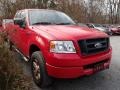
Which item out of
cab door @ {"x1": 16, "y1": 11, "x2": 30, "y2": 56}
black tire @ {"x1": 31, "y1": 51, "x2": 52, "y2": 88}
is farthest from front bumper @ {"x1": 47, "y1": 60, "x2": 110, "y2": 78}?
cab door @ {"x1": 16, "y1": 11, "x2": 30, "y2": 56}

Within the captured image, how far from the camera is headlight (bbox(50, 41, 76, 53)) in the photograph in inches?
171

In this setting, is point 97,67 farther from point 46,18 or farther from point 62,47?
point 46,18

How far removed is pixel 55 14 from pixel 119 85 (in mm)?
2681

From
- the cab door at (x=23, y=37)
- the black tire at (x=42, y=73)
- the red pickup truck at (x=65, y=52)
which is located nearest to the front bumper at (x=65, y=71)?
the red pickup truck at (x=65, y=52)

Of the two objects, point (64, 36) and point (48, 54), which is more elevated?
point (64, 36)

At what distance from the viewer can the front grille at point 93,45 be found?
4441 mm

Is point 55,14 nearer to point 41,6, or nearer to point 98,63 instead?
point 98,63

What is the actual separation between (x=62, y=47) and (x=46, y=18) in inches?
74.8

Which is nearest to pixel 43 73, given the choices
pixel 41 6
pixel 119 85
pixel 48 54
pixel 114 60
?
pixel 48 54

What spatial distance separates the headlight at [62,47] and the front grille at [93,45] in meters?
0.19

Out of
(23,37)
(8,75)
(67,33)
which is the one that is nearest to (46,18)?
(23,37)

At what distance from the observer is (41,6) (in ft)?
100

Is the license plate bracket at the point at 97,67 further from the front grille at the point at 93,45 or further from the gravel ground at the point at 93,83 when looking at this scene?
the gravel ground at the point at 93,83

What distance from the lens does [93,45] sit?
4629 millimetres
